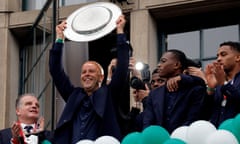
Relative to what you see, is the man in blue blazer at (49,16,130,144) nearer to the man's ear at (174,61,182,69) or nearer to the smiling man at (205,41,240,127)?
the man's ear at (174,61,182,69)

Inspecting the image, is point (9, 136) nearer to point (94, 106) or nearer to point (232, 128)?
point (94, 106)

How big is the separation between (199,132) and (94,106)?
158cm

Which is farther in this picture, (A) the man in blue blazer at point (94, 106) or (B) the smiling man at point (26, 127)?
(B) the smiling man at point (26, 127)

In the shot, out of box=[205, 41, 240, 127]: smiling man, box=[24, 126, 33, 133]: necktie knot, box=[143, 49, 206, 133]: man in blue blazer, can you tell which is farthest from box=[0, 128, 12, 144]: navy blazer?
box=[205, 41, 240, 127]: smiling man

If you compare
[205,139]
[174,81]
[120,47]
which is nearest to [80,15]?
[120,47]

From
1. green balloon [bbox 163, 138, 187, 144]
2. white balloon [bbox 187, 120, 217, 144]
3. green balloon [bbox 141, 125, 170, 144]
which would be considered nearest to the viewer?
green balloon [bbox 163, 138, 187, 144]

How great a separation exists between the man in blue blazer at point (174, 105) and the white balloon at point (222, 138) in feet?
3.92

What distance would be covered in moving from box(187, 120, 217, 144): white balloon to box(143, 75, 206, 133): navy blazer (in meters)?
0.92

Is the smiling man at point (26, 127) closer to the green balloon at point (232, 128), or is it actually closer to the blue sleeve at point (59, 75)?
the blue sleeve at point (59, 75)

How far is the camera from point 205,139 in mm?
6504

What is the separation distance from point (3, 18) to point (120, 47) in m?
5.22

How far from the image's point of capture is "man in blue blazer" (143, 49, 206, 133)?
7.59 m

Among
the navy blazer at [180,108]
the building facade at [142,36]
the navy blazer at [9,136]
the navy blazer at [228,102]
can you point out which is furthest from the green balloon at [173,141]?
the building facade at [142,36]

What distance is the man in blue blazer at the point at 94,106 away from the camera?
781 cm
